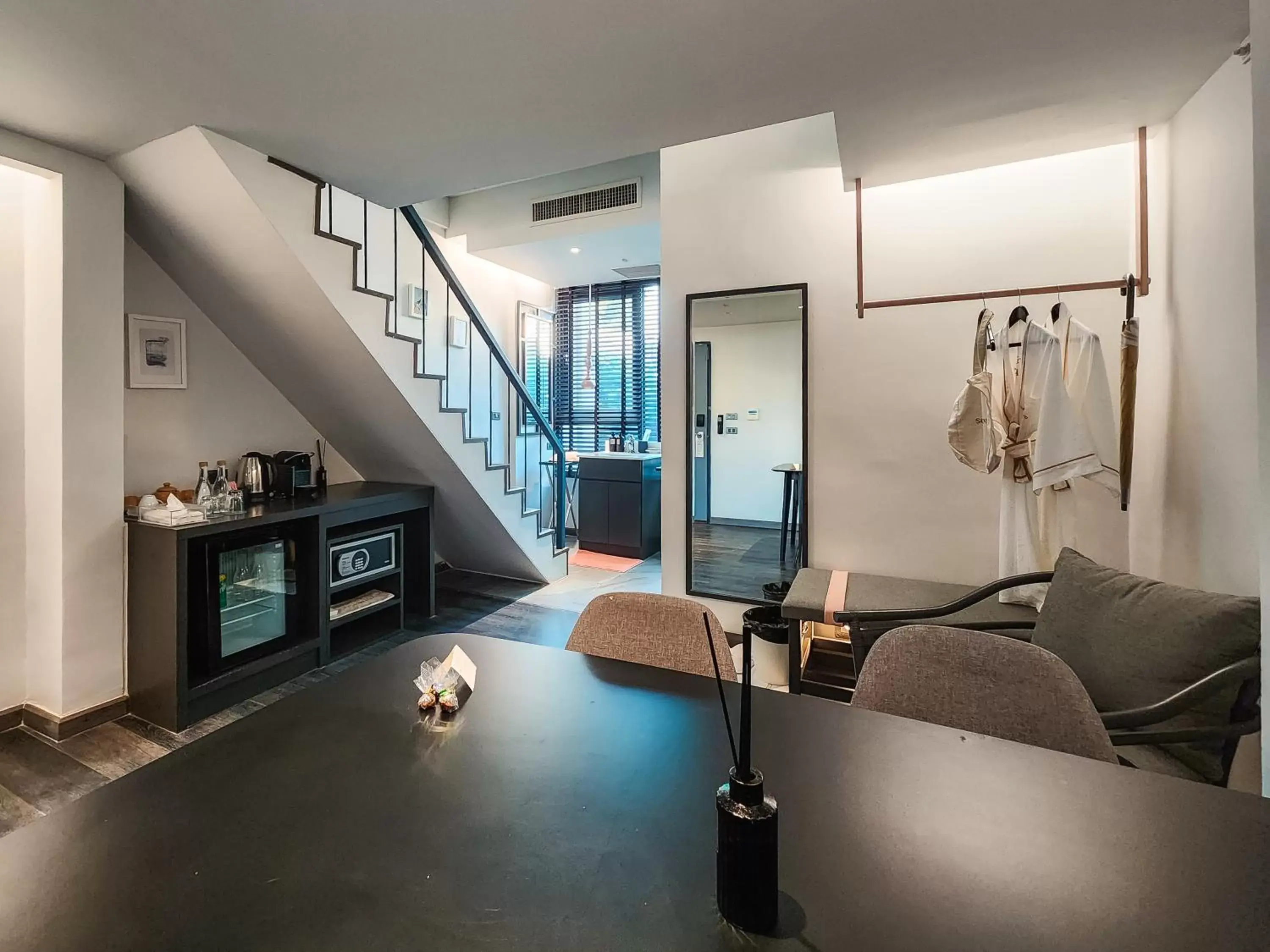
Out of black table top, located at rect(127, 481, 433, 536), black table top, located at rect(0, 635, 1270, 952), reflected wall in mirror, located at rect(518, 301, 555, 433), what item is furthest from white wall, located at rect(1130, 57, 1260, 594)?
reflected wall in mirror, located at rect(518, 301, 555, 433)

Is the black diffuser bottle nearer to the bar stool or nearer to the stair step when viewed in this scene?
the bar stool

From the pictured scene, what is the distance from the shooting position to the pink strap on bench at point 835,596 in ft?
7.74

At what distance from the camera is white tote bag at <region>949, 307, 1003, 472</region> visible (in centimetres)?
230

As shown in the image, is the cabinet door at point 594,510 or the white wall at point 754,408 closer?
the white wall at point 754,408

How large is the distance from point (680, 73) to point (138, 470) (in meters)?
2.99

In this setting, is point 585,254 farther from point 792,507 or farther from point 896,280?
point 792,507

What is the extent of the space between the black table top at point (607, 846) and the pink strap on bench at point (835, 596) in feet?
4.46

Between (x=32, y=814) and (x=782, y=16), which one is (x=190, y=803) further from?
(x=782, y=16)

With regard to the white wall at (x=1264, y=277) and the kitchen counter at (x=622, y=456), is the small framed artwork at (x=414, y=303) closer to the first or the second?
the kitchen counter at (x=622, y=456)

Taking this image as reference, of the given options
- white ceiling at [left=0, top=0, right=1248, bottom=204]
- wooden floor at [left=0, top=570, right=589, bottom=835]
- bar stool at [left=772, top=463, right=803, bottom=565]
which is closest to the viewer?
white ceiling at [left=0, top=0, right=1248, bottom=204]

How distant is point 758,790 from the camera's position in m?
0.65

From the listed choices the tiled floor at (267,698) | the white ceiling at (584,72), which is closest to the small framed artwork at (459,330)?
the white ceiling at (584,72)

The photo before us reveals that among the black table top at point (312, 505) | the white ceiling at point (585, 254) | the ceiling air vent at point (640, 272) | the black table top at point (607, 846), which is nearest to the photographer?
Result: the black table top at point (607, 846)

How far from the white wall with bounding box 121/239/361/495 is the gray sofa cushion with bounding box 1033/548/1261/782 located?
3687mm
